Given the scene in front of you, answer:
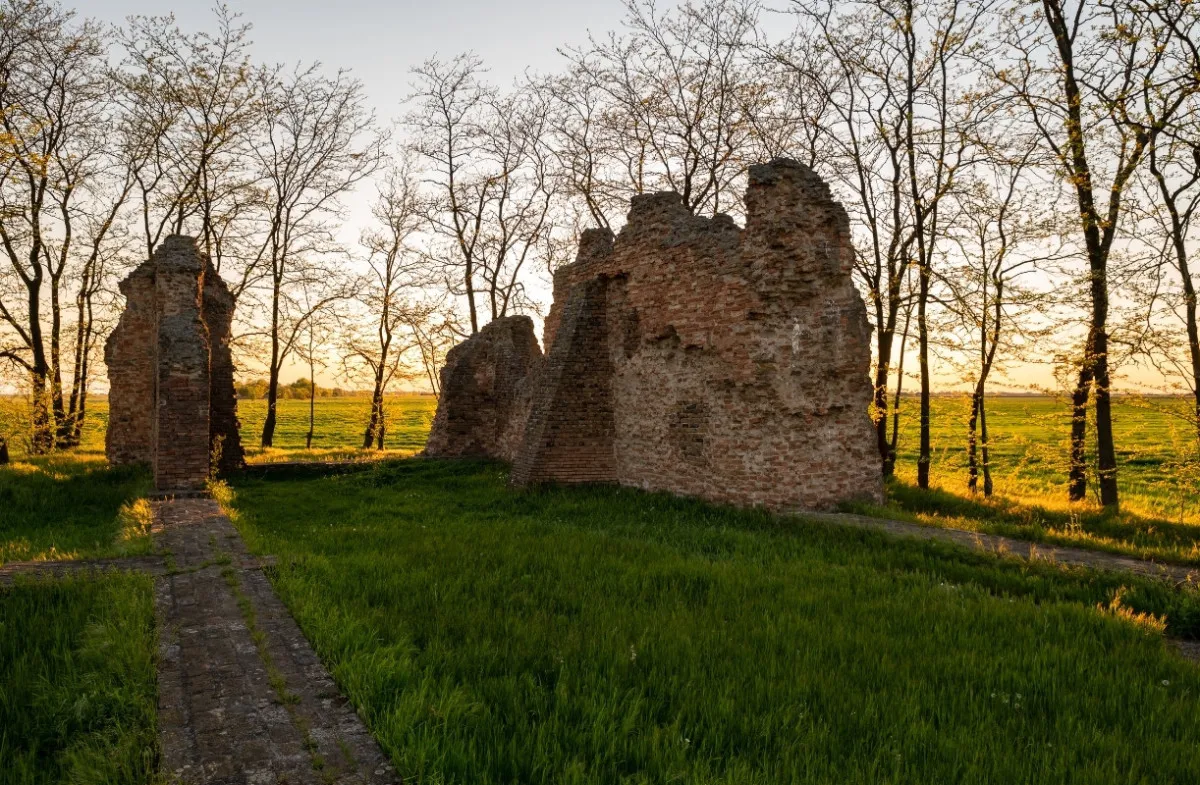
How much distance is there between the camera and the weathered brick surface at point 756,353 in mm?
10531

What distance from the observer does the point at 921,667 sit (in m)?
4.58

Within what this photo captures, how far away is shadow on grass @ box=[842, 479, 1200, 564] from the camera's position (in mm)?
8188

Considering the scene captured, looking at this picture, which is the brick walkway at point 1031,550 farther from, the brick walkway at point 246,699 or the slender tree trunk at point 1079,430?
the brick walkway at point 246,699

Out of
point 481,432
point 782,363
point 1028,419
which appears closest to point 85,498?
point 481,432

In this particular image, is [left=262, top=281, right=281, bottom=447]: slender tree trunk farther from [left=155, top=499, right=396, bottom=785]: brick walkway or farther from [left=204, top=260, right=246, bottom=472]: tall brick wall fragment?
[left=155, top=499, right=396, bottom=785]: brick walkway

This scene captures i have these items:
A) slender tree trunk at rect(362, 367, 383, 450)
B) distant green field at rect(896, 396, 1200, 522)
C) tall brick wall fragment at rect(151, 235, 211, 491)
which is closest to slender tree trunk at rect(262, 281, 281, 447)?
slender tree trunk at rect(362, 367, 383, 450)

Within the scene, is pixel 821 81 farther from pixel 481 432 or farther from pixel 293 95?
pixel 293 95

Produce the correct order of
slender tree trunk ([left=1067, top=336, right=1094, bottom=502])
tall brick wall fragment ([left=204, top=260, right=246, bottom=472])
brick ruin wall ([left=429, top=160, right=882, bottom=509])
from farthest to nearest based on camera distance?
tall brick wall fragment ([left=204, top=260, right=246, bottom=472]) → slender tree trunk ([left=1067, top=336, right=1094, bottom=502]) → brick ruin wall ([left=429, top=160, right=882, bottom=509])

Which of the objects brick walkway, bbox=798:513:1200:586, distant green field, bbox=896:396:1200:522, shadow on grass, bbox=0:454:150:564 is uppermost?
distant green field, bbox=896:396:1200:522

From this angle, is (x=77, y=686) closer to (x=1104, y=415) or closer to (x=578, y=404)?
(x=578, y=404)

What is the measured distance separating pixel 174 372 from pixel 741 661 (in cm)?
1175

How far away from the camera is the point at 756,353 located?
10.5 m

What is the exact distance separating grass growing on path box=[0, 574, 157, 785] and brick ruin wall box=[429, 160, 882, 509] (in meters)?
7.73

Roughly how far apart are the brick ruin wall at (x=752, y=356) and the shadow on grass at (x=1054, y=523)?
1202 millimetres
